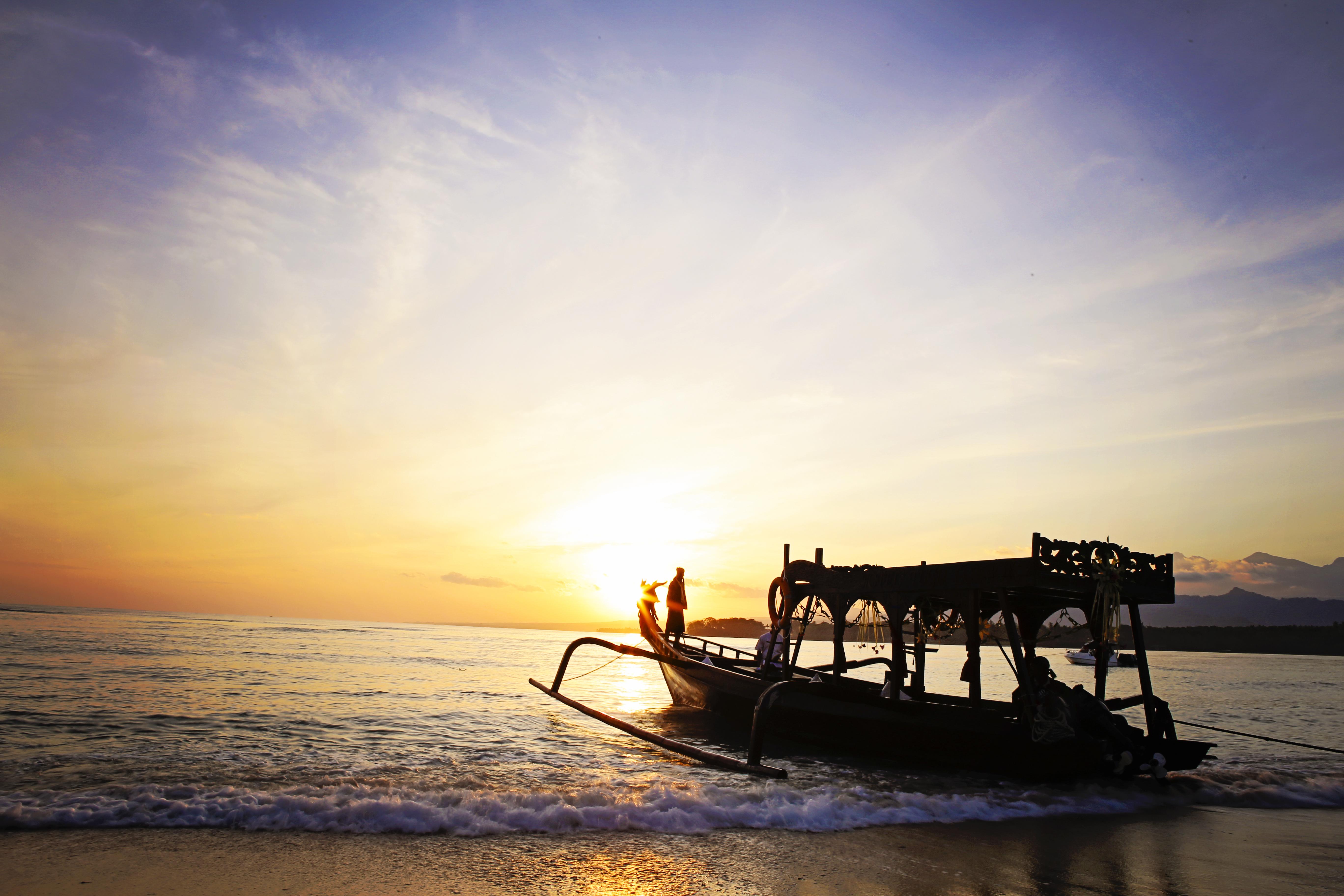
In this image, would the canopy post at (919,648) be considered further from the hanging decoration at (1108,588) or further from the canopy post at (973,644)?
the hanging decoration at (1108,588)

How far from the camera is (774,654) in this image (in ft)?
58.1

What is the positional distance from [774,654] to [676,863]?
1073 centimetres

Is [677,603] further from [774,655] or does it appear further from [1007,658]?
[1007,658]

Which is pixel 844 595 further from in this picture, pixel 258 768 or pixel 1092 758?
pixel 258 768

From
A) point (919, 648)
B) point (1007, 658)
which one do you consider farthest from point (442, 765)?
point (1007, 658)

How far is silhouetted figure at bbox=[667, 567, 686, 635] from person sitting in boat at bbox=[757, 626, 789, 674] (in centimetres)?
423

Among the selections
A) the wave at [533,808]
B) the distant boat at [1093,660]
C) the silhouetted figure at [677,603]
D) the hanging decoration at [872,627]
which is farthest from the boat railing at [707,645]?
the distant boat at [1093,660]

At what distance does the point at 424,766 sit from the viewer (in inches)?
498

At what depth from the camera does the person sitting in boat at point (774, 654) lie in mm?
A: 16422

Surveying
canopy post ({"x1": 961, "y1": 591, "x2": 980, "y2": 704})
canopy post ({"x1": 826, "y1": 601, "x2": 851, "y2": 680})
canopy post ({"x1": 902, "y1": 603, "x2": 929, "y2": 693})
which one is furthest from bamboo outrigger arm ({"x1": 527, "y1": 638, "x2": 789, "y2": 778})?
canopy post ({"x1": 902, "y1": 603, "x2": 929, "y2": 693})

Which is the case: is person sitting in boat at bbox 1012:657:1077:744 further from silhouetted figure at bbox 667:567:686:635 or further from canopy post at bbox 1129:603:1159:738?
silhouetted figure at bbox 667:567:686:635

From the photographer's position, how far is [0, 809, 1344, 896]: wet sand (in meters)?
6.47

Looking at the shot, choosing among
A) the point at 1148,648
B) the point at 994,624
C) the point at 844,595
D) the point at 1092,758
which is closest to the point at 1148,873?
the point at 1092,758

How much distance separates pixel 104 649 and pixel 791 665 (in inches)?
1582
